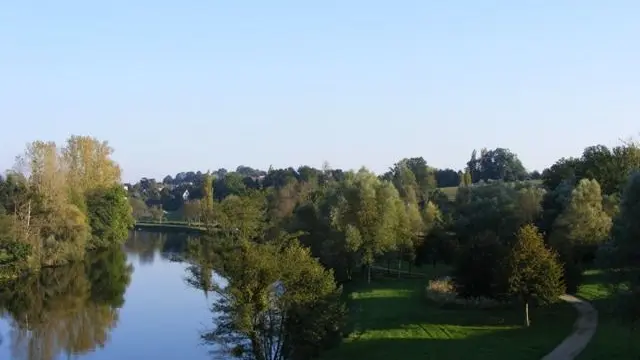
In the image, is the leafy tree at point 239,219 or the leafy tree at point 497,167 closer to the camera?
the leafy tree at point 239,219

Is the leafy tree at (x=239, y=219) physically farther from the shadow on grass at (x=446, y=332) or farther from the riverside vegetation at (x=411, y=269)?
the shadow on grass at (x=446, y=332)

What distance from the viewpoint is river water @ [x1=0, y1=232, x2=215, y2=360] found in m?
37.3

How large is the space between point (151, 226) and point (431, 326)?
10807 centimetres

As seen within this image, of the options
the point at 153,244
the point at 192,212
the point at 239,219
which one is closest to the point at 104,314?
the point at 239,219

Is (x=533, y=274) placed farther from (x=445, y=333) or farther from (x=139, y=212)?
(x=139, y=212)

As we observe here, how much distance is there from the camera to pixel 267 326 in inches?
1115

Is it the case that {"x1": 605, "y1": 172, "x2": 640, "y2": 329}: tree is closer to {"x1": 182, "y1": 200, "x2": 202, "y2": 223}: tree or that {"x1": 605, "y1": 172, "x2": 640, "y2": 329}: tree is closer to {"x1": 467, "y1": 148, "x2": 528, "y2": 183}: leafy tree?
{"x1": 182, "y1": 200, "x2": 202, "y2": 223}: tree

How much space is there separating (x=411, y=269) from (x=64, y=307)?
28.2 m

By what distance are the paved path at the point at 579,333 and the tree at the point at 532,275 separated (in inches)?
75.0

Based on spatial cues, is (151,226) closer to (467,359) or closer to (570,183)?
(570,183)

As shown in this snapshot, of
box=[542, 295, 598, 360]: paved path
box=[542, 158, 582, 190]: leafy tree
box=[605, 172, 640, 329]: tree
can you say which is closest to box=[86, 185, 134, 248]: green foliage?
box=[542, 158, 582, 190]: leafy tree

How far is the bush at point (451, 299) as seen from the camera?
4003 cm

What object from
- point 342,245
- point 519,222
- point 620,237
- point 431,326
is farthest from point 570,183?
point 620,237

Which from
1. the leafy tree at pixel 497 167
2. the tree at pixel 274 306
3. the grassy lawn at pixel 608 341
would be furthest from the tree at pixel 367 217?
the leafy tree at pixel 497 167
